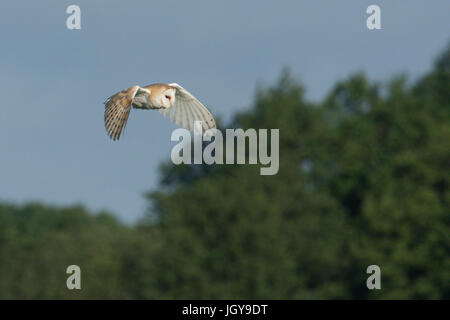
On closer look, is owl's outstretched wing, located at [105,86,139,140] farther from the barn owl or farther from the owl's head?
the owl's head

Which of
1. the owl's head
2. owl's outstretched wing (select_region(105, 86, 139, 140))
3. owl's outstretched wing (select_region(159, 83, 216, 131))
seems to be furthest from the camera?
owl's outstretched wing (select_region(159, 83, 216, 131))

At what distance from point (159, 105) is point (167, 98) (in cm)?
43

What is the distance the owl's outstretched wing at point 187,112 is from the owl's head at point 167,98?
0.75 metres

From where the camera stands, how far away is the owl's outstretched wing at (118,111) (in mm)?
22172

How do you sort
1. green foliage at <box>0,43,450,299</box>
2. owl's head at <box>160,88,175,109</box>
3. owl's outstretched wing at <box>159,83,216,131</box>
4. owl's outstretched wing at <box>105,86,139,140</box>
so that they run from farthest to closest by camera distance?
1. green foliage at <box>0,43,450,299</box>
2. owl's outstretched wing at <box>159,83,216,131</box>
3. owl's head at <box>160,88,175,109</box>
4. owl's outstretched wing at <box>105,86,139,140</box>

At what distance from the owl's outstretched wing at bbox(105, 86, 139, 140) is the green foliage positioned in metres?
48.7

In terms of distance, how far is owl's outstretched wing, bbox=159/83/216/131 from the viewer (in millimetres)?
24375

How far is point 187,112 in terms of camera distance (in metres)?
24.6

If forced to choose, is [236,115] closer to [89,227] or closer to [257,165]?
[257,165]

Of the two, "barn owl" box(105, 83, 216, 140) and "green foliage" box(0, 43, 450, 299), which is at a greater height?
"green foliage" box(0, 43, 450, 299)

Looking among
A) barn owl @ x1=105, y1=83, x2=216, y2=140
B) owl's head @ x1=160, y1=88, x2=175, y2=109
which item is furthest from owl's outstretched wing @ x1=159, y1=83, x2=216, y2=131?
owl's head @ x1=160, y1=88, x2=175, y2=109

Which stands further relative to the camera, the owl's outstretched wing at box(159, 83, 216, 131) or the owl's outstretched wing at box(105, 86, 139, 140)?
the owl's outstretched wing at box(159, 83, 216, 131)

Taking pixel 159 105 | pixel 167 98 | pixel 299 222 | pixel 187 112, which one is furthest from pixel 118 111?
pixel 299 222

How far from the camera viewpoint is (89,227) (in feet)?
343
